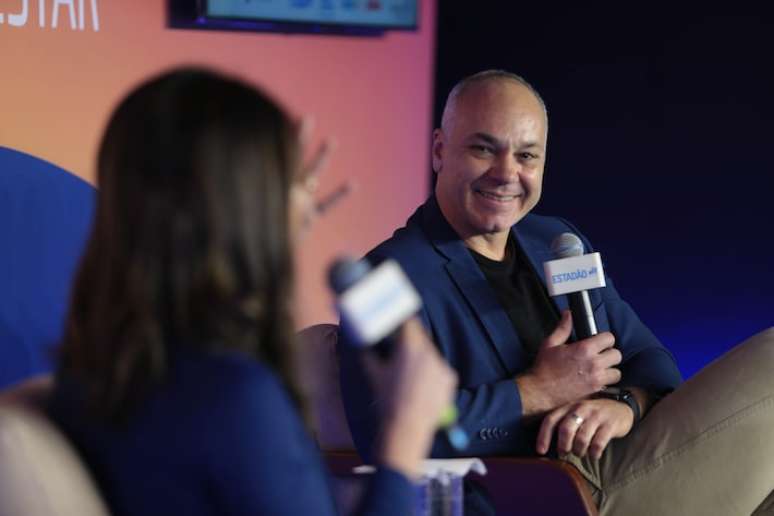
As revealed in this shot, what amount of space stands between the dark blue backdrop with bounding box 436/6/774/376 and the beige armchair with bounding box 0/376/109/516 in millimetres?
3810

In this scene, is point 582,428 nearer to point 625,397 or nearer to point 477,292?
point 625,397

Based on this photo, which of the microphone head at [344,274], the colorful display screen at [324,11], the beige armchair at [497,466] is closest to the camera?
the microphone head at [344,274]

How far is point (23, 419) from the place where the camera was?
4.81ft

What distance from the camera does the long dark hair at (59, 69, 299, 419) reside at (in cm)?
146

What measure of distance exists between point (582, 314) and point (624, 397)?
0.81 feet

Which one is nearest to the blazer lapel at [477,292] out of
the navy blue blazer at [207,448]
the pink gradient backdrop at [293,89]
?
the pink gradient backdrop at [293,89]

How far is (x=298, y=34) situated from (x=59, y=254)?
1.29 m

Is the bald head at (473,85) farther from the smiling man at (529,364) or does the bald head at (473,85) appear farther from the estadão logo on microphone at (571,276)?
the estadão logo on microphone at (571,276)

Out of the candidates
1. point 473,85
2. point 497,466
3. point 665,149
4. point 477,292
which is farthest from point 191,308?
point 665,149

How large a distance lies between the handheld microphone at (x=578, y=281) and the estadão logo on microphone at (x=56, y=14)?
181 cm

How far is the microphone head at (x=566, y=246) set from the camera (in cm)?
341

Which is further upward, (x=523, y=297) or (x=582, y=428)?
(x=523, y=297)

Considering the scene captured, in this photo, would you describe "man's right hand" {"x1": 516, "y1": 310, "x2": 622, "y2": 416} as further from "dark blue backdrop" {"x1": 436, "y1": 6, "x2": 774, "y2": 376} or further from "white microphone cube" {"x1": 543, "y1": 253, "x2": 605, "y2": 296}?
"dark blue backdrop" {"x1": 436, "y1": 6, "x2": 774, "y2": 376}

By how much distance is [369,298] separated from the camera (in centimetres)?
153
